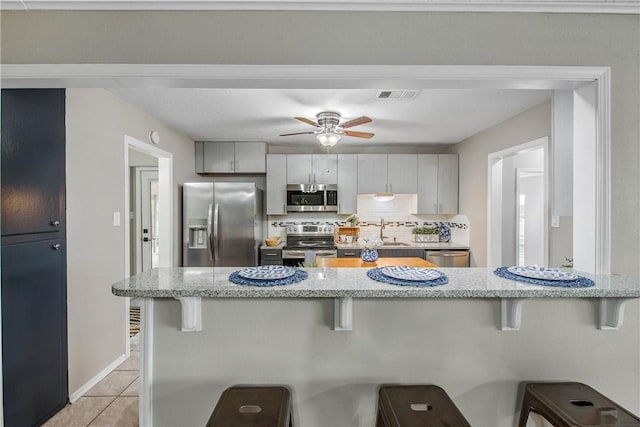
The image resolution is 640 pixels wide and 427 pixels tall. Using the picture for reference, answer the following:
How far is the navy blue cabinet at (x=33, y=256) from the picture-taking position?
1.84 metres

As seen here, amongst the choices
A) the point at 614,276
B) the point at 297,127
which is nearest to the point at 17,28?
the point at 297,127

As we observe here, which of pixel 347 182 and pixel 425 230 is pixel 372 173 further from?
pixel 425 230

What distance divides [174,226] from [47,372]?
2.09m

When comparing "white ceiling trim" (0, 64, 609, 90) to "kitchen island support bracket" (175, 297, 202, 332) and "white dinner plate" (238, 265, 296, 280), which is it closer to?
"white dinner plate" (238, 265, 296, 280)

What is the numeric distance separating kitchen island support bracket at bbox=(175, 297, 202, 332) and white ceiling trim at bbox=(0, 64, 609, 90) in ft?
3.48

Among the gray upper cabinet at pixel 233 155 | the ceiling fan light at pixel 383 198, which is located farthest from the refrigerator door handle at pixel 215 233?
the ceiling fan light at pixel 383 198

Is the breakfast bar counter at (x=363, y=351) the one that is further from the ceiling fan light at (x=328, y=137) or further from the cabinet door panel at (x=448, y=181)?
the cabinet door panel at (x=448, y=181)

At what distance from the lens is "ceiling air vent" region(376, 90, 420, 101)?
8.93ft

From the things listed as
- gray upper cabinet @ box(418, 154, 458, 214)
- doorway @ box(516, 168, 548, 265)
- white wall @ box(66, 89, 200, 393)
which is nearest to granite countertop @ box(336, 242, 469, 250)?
gray upper cabinet @ box(418, 154, 458, 214)

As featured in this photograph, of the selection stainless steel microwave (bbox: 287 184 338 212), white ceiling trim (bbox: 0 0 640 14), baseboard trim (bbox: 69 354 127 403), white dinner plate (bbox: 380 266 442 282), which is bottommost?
baseboard trim (bbox: 69 354 127 403)

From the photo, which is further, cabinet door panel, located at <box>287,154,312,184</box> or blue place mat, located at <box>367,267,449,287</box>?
cabinet door panel, located at <box>287,154,312,184</box>

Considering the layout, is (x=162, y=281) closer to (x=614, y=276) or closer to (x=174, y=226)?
(x=614, y=276)

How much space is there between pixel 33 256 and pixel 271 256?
2.74 meters

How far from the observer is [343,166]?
474cm
